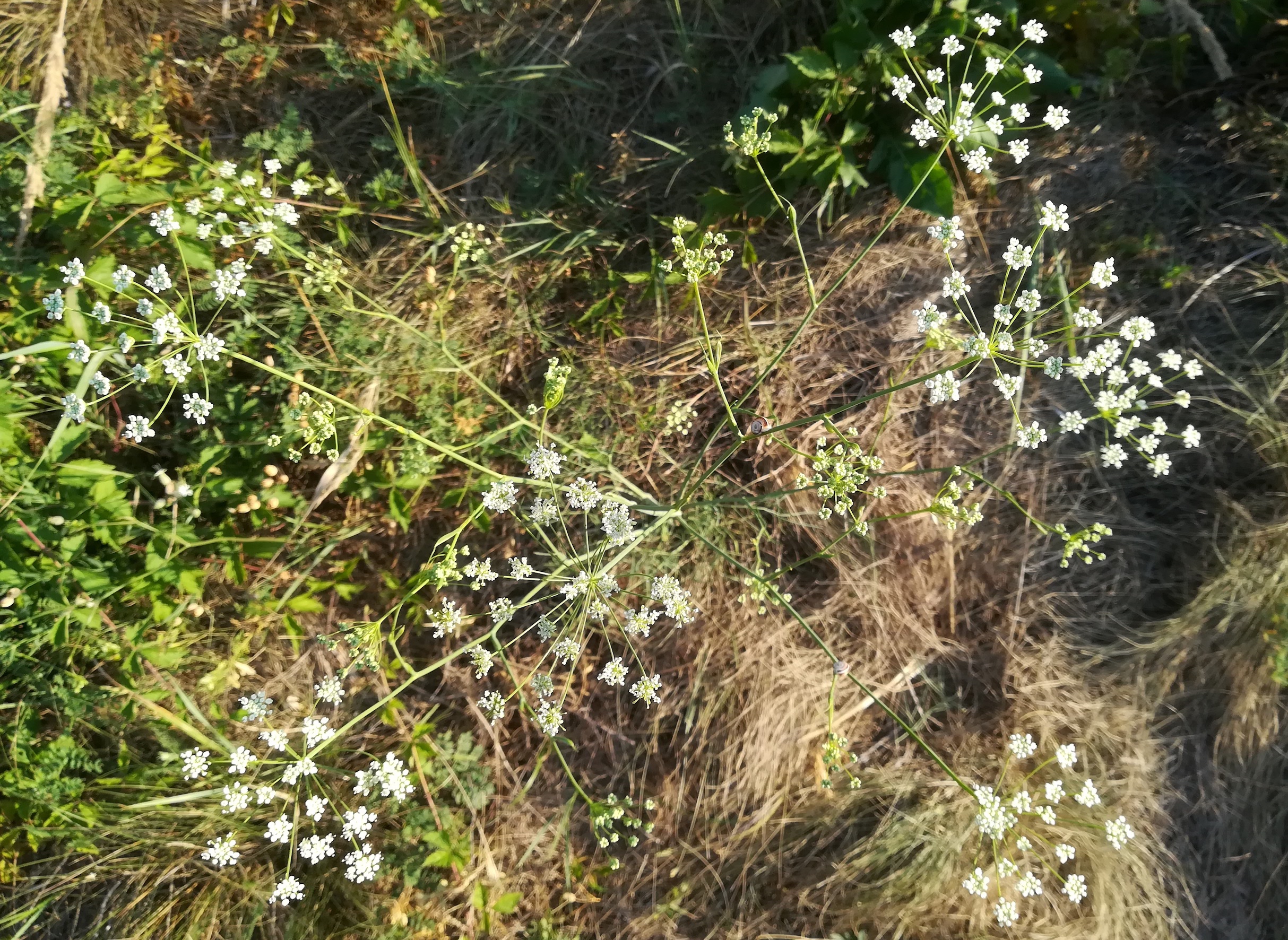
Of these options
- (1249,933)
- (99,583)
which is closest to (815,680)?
(1249,933)

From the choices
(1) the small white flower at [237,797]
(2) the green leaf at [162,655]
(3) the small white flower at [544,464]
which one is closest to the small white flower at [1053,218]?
(3) the small white flower at [544,464]

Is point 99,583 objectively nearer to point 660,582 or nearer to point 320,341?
point 320,341

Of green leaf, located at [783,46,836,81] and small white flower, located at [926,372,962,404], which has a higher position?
green leaf, located at [783,46,836,81]

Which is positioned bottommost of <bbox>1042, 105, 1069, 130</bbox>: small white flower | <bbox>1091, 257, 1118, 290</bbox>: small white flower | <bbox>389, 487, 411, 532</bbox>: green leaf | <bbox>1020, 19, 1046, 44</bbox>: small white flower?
<bbox>389, 487, 411, 532</bbox>: green leaf

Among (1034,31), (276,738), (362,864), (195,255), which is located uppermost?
(1034,31)

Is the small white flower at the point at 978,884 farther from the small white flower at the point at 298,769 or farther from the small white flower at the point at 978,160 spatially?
the small white flower at the point at 978,160

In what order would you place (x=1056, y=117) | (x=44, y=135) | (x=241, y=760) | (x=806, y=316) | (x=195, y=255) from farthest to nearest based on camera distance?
(x=44, y=135) < (x=195, y=255) < (x=806, y=316) < (x=1056, y=117) < (x=241, y=760)

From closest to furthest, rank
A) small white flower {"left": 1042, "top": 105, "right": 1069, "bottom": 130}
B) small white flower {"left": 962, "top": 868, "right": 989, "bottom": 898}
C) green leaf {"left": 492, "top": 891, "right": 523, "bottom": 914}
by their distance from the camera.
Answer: small white flower {"left": 1042, "top": 105, "right": 1069, "bottom": 130} → small white flower {"left": 962, "top": 868, "right": 989, "bottom": 898} → green leaf {"left": 492, "top": 891, "right": 523, "bottom": 914}

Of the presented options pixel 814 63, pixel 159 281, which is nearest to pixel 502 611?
pixel 159 281

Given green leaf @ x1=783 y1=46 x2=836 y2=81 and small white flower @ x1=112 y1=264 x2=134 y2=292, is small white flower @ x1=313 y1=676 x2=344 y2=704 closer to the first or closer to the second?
small white flower @ x1=112 y1=264 x2=134 y2=292

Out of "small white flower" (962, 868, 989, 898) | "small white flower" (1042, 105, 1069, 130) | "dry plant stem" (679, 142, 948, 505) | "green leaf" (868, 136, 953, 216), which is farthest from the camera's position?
"green leaf" (868, 136, 953, 216)

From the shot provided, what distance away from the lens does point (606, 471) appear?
116 inches

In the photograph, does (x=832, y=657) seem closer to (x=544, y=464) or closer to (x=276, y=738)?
(x=544, y=464)

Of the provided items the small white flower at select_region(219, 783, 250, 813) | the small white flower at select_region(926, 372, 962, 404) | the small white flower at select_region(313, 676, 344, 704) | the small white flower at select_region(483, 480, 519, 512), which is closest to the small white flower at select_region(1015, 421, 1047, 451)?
the small white flower at select_region(926, 372, 962, 404)
